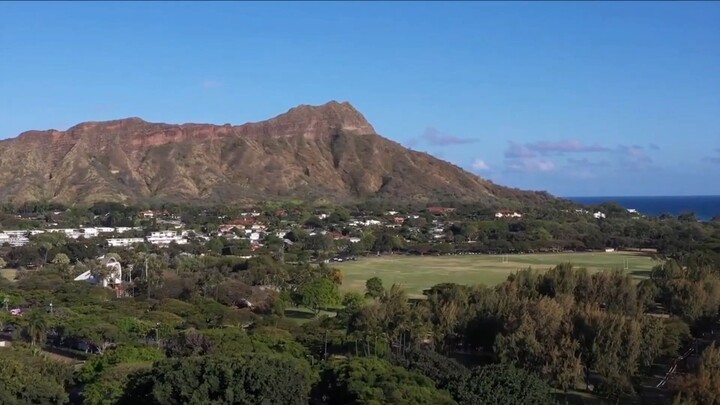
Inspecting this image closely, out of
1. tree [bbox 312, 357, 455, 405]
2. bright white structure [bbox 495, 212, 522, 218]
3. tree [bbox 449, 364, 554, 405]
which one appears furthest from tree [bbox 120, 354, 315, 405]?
bright white structure [bbox 495, 212, 522, 218]

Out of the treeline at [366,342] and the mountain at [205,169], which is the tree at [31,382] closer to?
the treeline at [366,342]

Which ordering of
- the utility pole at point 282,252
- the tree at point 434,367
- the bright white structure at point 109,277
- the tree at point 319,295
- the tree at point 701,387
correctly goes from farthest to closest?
the utility pole at point 282,252 < the bright white structure at point 109,277 < the tree at point 319,295 < the tree at point 434,367 < the tree at point 701,387

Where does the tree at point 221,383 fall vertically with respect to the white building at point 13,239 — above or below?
below

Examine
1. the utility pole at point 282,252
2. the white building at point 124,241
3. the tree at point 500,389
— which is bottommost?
the tree at point 500,389

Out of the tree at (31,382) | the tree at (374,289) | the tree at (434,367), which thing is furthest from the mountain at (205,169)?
the tree at (434,367)

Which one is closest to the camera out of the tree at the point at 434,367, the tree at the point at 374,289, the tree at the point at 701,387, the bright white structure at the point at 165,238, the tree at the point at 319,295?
the tree at the point at 701,387

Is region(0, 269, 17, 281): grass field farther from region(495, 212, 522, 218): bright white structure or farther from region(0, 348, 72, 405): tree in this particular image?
region(495, 212, 522, 218): bright white structure

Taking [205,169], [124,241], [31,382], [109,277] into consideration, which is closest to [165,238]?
[124,241]
